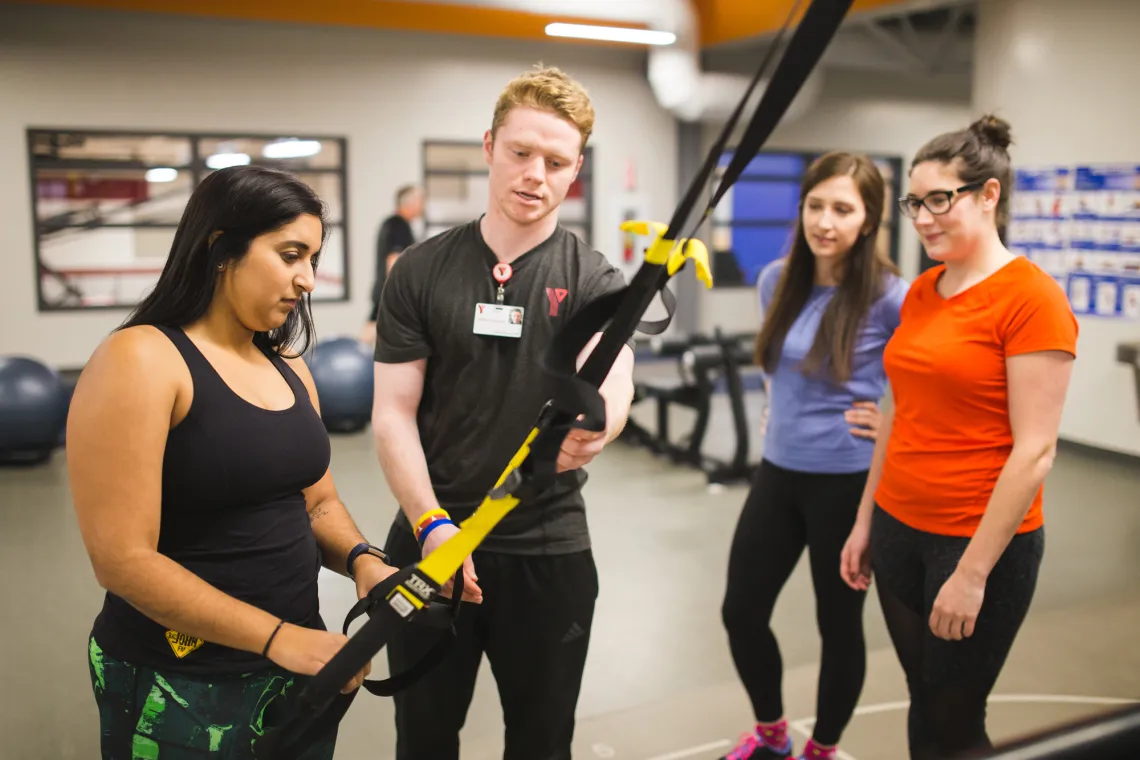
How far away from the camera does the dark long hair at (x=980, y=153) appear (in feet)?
5.67

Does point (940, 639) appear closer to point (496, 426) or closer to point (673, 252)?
point (496, 426)

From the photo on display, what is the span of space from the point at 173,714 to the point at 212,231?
2.10 feet

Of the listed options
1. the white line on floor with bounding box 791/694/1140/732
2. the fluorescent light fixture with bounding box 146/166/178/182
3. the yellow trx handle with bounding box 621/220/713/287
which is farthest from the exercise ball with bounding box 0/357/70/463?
the yellow trx handle with bounding box 621/220/713/287

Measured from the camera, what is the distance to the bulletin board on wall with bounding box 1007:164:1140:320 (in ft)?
19.1

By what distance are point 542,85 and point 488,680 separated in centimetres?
224

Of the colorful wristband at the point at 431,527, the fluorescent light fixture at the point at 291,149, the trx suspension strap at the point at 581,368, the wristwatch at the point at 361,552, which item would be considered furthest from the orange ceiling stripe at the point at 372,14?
the trx suspension strap at the point at 581,368

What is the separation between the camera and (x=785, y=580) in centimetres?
229

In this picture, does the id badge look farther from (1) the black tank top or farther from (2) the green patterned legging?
(2) the green patterned legging

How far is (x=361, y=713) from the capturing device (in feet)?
9.33

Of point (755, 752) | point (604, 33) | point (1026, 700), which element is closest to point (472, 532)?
point (755, 752)

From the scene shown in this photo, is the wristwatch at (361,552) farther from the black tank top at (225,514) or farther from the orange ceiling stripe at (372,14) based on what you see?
the orange ceiling stripe at (372,14)

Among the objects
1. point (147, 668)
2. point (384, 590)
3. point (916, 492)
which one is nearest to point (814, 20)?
point (384, 590)

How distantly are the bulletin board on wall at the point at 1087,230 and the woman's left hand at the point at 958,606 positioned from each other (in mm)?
4588

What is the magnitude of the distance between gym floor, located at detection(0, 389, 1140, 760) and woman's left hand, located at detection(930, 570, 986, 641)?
492 millimetres
